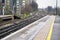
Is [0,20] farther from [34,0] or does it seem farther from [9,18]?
[34,0]

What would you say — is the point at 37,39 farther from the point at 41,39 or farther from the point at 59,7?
the point at 59,7

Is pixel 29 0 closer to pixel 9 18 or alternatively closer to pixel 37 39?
pixel 9 18

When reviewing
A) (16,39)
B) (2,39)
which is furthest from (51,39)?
(2,39)

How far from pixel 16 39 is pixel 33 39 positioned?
1090 mm

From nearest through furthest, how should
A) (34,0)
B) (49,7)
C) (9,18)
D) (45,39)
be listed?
(45,39), (9,18), (49,7), (34,0)

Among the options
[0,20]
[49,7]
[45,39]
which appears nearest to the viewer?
[45,39]

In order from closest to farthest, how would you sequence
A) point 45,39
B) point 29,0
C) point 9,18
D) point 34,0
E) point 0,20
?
point 45,39
point 0,20
point 9,18
point 29,0
point 34,0

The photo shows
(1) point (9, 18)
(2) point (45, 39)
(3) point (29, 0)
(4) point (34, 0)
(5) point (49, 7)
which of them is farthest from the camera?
(4) point (34, 0)

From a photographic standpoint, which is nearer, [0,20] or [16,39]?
[16,39]

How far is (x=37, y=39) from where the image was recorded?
1123 centimetres

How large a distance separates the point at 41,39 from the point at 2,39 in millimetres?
2348

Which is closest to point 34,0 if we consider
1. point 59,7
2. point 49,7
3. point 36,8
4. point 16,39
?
point 36,8

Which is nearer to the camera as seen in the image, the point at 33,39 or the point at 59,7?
the point at 33,39

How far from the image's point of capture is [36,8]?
110 meters
